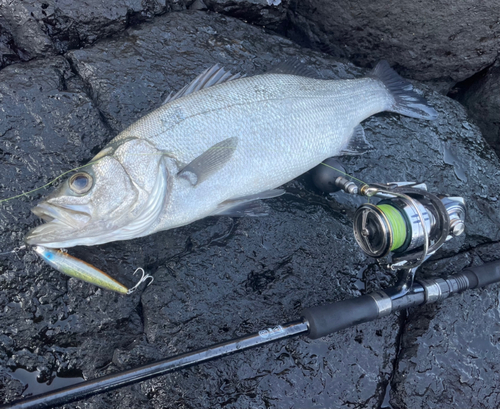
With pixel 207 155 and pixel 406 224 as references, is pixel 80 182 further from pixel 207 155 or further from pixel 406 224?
pixel 406 224

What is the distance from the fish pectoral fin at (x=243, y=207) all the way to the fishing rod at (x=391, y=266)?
674 mm

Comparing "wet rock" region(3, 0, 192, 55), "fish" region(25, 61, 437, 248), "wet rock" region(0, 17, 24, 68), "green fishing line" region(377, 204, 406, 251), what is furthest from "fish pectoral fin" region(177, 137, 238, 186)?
"wet rock" region(0, 17, 24, 68)

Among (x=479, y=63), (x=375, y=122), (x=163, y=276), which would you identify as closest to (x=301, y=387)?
(x=163, y=276)

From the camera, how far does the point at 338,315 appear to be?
2270mm

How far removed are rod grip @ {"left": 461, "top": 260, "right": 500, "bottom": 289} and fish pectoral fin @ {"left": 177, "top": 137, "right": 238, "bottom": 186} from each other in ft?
6.65

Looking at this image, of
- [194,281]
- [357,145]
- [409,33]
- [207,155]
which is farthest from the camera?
[409,33]

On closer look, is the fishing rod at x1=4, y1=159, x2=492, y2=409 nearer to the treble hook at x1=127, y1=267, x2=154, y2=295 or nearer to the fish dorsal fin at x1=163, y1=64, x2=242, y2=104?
the treble hook at x1=127, y1=267, x2=154, y2=295

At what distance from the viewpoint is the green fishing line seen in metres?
2.19

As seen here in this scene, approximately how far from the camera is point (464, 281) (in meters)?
2.58

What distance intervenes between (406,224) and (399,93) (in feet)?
5.19

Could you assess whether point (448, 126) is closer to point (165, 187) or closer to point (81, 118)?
point (165, 187)

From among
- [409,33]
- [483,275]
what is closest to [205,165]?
[483,275]

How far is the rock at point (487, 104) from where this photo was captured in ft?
12.0

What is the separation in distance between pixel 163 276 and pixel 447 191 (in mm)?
2628
